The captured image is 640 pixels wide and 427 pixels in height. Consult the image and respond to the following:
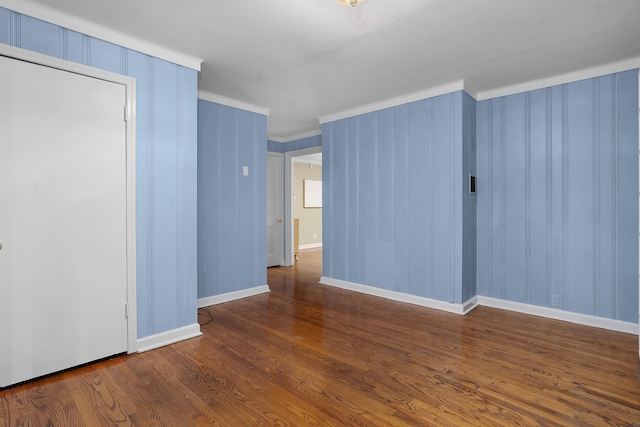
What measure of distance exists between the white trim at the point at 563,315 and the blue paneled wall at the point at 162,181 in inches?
135

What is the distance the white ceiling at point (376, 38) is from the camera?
238 cm

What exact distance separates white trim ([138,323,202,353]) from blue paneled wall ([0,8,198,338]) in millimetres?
43

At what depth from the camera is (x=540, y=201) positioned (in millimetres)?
3785

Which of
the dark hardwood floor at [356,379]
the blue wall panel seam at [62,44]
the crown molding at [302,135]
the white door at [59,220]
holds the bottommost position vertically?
the dark hardwood floor at [356,379]

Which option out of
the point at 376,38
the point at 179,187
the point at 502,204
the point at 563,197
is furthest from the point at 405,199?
the point at 179,187

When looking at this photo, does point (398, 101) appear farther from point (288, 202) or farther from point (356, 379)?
point (356, 379)

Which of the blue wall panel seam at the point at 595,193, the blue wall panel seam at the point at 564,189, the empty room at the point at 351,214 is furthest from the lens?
the blue wall panel seam at the point at 564,189

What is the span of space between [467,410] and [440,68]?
120 inches

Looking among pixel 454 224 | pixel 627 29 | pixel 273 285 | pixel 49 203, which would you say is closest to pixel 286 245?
pixel 273 285

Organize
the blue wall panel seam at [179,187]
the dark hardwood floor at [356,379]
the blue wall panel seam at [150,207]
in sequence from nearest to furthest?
the dark hardwood floor at [356,379] → the blue wall panel seam at [150,207] → the blue wall panel seam at [179,187]

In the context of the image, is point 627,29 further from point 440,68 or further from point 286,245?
point 286,245

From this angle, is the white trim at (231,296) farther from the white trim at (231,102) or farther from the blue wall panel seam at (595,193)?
the blue wall panel seam at (595,193)

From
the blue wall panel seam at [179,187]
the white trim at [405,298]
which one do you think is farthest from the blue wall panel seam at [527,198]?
the blue wall panel seam at [179,187]

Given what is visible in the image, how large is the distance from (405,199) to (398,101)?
127 cm
